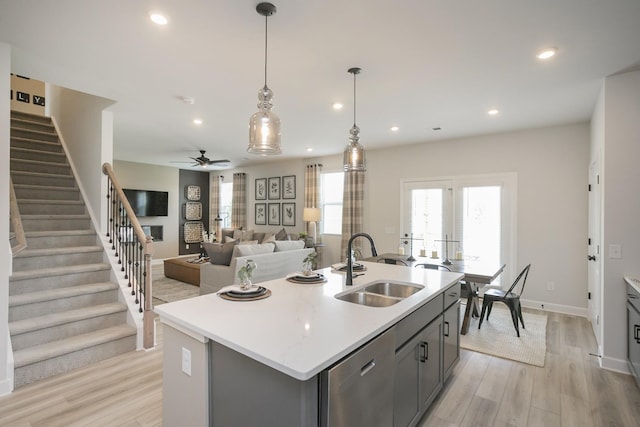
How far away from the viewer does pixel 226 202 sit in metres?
9.87

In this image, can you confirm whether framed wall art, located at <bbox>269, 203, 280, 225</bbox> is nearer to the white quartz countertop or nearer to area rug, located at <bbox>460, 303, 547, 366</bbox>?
area rug, located at <bbox>460, 303, 547, 366</bbox>

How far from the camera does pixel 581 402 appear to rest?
2455 millimetres

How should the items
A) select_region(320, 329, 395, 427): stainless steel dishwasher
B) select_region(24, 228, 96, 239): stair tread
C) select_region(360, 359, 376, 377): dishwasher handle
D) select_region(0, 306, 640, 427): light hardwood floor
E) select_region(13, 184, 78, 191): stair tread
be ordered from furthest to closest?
1. select_region(13, 184, 78, 191): stair tread
2. select_region(24, 228, 96, 239): stair tread
3. select_region(0, 306, 640, 427): light hardwood floor
4. select_region(360, 359, 376, 377): dishwasher handle
5. select_region(320, 329, 395, 427): stainless steel dishwasher

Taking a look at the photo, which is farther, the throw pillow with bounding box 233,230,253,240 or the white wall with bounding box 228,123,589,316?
the throw pillow with bounding box 233,230,253,240

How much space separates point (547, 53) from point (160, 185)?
895 cm

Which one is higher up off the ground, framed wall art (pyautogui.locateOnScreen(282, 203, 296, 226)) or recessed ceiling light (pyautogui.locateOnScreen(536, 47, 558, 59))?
recessed ceiling light (pyautogui.locateOnScreen(536, 47, 558, 59))

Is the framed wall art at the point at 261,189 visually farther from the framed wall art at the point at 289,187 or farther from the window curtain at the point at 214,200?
the window curtain at the point at 214,200

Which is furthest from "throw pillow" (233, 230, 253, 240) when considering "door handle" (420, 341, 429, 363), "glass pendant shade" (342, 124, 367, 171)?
"door handle" (420, 341, 429, 363)

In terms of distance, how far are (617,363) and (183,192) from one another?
31.7ft

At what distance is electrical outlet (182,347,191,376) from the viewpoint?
1609mm

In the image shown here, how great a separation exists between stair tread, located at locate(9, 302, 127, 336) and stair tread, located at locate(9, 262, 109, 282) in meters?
0.43

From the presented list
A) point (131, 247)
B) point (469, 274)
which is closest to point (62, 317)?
point (131, 247)

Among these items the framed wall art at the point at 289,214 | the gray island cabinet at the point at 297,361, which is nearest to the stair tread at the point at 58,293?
the gray island cabinet at the point at 297,361

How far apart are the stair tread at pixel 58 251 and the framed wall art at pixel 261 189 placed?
4879 millimetres
